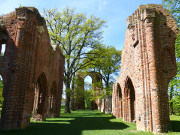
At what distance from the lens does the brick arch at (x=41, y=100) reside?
1332 cm

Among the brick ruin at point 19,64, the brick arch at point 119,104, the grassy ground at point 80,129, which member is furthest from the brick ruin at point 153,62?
the brick arch at point 119,104

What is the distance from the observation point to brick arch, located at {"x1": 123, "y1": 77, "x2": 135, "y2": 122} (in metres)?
13.6

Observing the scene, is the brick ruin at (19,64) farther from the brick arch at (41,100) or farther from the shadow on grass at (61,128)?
the brick arch at (41,100)

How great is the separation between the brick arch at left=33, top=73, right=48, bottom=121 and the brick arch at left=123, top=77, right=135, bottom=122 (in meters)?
6.68

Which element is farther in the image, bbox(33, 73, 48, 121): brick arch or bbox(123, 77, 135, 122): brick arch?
bbox(123, 77, 135, 122): brick arch

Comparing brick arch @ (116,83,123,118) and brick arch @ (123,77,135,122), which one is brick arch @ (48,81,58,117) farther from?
brick arch @ (123,77,135,122)

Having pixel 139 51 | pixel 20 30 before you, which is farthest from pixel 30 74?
pixel 139 51

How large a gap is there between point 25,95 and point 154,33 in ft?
25.4

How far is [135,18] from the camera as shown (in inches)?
385

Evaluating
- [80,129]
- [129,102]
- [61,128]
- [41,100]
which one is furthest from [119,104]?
[61,128]

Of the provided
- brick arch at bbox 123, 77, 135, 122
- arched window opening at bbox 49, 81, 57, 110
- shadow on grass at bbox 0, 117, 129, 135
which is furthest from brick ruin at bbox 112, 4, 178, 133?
arched window opening at bbox 49, 81, 57, 110

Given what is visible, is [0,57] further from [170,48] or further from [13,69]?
[170,48]

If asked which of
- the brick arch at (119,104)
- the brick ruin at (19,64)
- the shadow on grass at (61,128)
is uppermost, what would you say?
the brick ruin at (19,64)

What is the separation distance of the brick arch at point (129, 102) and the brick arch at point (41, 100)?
263 inches
